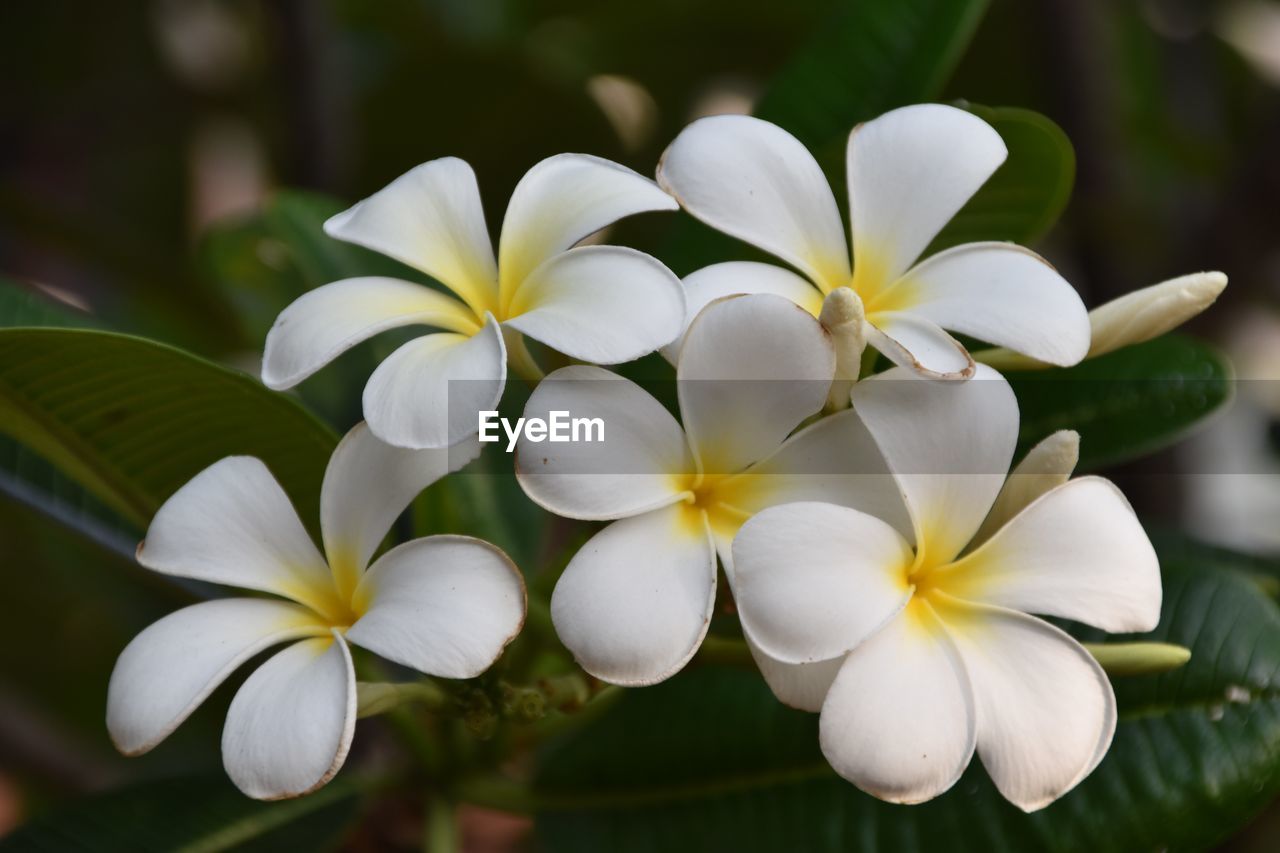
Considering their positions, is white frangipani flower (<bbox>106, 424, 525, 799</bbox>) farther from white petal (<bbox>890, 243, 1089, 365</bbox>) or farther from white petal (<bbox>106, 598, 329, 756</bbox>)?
white petal (<bbox>890, 243, 1089, 365</bbox>)

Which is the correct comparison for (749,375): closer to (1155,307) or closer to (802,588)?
(802,588)

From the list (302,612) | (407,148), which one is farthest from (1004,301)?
(407,148)

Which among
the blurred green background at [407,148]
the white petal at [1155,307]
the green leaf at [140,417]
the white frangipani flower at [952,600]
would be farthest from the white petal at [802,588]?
the blurred green background at [407,148]

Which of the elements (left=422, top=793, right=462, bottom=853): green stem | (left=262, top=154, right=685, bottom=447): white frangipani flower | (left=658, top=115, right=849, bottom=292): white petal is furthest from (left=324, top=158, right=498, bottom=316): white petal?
(left=422, top=793, right=462, bottom=853): green stem

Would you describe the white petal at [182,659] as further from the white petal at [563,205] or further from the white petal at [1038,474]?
the white petal at [1038,474]

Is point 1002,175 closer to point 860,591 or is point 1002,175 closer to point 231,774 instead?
point 860,591
